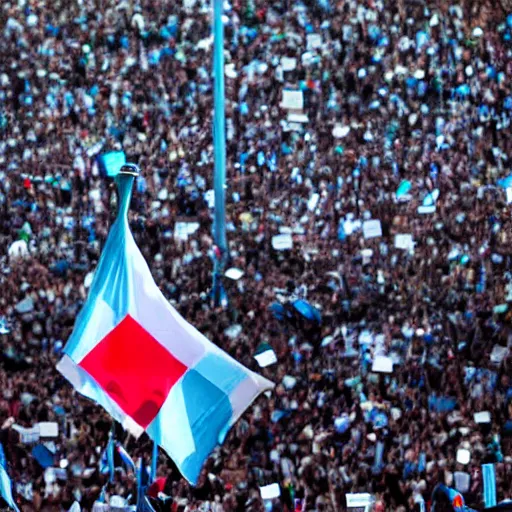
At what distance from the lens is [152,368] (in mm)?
3119

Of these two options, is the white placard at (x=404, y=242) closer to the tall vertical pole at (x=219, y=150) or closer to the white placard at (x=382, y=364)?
the white placard at (x=382, y=364)

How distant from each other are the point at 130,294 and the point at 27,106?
176 centimetres

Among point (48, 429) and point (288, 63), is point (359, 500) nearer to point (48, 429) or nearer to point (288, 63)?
point (48, 429)

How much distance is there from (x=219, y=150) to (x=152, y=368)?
155 centimetres

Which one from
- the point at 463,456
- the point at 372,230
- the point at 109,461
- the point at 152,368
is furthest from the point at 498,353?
the point at 152,368

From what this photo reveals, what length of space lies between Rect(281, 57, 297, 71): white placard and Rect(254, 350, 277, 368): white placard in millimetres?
1226

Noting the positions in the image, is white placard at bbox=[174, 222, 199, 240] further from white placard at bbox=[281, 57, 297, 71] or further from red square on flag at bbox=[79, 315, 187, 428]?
red square on flag at bbox=[79, 315, 187, 428]

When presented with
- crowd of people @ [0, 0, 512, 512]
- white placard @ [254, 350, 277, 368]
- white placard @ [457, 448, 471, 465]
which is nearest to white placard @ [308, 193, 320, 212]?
crowd of people @ [0, 0, 512, 512]

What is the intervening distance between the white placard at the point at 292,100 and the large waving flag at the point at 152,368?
1.50 m

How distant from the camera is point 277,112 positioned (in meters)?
4.52

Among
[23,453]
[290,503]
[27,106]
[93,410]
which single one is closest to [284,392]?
[290,503]

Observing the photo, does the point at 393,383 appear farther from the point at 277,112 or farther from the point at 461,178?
the point at 277,112

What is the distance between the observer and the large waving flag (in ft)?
10.1

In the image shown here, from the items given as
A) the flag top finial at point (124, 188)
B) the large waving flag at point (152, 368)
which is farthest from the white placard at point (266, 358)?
the flag top finial at point (124, 188)
